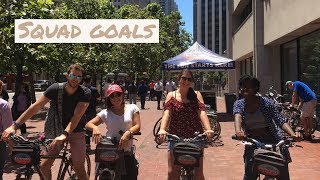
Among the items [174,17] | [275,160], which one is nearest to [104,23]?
[275,160]

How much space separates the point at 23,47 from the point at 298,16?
339 inches

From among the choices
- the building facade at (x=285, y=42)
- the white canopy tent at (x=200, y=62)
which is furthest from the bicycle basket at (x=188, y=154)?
the white canopy tent at (x=200, y=62)

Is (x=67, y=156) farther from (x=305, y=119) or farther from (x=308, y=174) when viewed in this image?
(x=305, y=119)

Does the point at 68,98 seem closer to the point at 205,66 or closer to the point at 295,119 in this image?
the point at 295,119

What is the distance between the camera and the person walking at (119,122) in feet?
16.2

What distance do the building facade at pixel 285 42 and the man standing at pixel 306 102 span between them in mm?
2006

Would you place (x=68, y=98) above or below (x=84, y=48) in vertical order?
below

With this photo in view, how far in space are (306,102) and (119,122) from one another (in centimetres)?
813

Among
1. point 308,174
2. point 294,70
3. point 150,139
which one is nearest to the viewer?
point 308,174

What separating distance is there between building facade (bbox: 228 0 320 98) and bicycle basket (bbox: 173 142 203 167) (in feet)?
29.7

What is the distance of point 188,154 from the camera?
448cm

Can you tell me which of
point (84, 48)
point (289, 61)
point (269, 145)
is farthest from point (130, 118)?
point (84, 48)

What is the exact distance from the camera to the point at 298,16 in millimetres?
14406

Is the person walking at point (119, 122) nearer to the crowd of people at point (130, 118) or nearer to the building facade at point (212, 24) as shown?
the crowd of people at point (130, 118)
